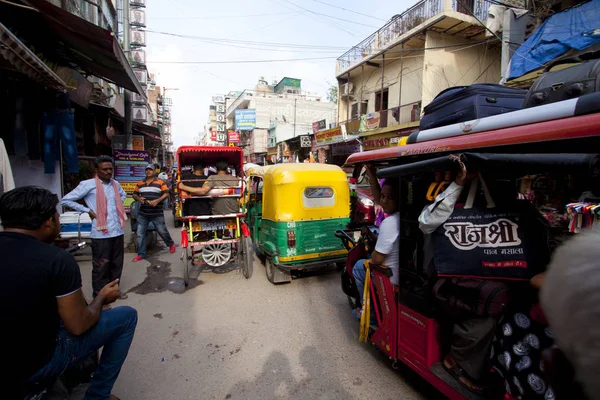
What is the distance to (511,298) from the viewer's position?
1.95 meters

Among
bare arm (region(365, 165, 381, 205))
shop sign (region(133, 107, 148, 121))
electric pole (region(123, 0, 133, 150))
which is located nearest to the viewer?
bare arm (region(365, 165, 381, 205))

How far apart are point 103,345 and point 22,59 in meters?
3.68

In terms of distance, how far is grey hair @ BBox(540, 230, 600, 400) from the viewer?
0.58 m

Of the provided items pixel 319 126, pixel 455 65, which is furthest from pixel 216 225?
pixel 319 126

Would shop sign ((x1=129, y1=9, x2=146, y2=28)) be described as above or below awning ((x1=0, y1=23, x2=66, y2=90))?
above

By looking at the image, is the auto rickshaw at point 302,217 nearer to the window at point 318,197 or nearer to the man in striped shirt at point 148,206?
the window at point 318,197

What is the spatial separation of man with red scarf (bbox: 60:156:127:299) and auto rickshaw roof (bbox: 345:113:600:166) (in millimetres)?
3874

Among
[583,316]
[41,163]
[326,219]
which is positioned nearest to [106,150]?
[41,163]

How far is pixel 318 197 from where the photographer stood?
5547mm

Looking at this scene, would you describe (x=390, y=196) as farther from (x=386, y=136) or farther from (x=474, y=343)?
(x=386, y=136)

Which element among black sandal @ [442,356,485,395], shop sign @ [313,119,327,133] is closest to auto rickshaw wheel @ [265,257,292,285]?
black sandal @ [442,356,485,395]

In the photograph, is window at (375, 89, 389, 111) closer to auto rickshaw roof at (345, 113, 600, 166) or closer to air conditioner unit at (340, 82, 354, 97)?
air conditioner unit at (340, 82, 354, 97)

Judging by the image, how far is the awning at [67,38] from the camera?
4.75 m

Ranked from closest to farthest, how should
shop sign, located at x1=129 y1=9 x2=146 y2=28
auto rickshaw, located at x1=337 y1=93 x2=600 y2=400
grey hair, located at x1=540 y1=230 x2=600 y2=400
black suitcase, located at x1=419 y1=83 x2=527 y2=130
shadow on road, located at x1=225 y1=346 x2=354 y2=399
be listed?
grey hair, located at x1=540 y1=230 x2=600 y2=400 → auto rickshaw, located at x1=337 y1=93 x2=600 y2=400 → black suitcase, located at x1=419 y1=83 x2=527 y2=130 → shadow on road, located at x1=225 y1=346 x2=354 y2=399 → shop sign, located at x1=129 y1=9 x2=146 y2=28
